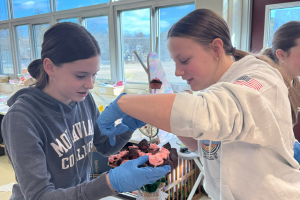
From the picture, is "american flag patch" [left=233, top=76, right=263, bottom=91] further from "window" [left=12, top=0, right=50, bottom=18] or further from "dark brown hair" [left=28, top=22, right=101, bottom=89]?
"window" [left=12, top=0, right=50, bottom=18]

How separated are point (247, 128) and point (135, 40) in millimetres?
3317

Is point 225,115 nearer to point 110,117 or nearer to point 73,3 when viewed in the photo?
point 110,117

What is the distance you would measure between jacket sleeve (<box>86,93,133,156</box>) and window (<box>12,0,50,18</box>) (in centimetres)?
409

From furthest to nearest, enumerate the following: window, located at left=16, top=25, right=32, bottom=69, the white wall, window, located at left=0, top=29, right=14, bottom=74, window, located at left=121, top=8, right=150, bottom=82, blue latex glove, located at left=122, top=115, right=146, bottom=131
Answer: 1. window, located at left=0, top=29, right=14, bottom=74
2. window, located at left=16, top=25, right=32, bottom=69
3. window, located at left=121, top=8, right=150, bottom=82
4. the white wall
5. blue latex glove, located at left=122, top=115, right=146, bottom=131

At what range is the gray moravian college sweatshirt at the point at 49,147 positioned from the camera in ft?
2.80

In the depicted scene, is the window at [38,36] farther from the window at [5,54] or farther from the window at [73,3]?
the window at [5,54]

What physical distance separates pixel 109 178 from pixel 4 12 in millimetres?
6176

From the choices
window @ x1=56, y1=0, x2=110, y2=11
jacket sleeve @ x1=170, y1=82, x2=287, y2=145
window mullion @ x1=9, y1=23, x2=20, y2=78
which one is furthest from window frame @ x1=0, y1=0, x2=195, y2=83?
jacket sleeve @ x1=170, y1=82, x2=287, y2=145

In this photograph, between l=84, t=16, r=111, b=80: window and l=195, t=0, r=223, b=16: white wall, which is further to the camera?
l=84, t=16, r=111, b=80: window

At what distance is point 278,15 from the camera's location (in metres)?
2.48

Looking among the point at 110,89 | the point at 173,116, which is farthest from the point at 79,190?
the point at 110,89

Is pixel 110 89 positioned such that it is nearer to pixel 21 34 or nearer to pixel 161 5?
pixel 161 5

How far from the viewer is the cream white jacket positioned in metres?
0.52

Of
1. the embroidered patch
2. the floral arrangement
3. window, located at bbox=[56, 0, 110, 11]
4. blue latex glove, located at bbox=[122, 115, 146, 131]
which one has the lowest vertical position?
the floral arrangement
